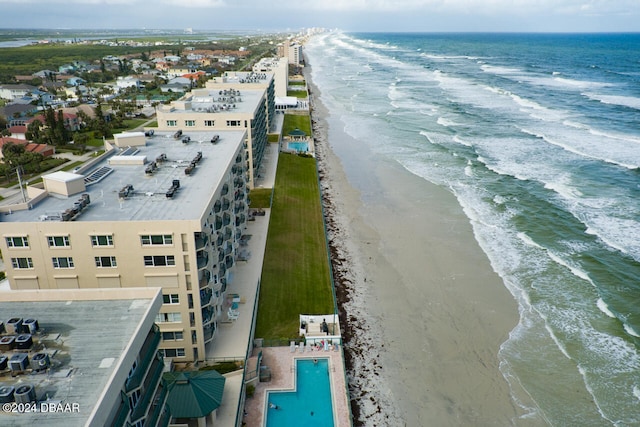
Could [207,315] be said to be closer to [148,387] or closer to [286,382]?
[286,382]

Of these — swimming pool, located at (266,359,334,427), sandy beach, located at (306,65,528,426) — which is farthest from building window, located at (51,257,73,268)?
sandy beach, located at (306,65,528,426)

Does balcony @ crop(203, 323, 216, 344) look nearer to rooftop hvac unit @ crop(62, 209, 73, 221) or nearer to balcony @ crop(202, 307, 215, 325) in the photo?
balcony @ crop(202, 307, 215, 325)

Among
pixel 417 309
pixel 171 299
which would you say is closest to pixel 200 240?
pixel 171 299

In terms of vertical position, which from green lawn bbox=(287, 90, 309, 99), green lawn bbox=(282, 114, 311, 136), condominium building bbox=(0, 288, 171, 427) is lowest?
green lawn bbox=(282, 114, 311, 136)

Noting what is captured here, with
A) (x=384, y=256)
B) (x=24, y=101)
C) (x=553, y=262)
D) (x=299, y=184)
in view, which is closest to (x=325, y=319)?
(x=384, y=256)

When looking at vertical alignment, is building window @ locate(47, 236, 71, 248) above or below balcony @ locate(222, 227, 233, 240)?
above

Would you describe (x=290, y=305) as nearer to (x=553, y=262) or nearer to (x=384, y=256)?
(x=384, y=256)
